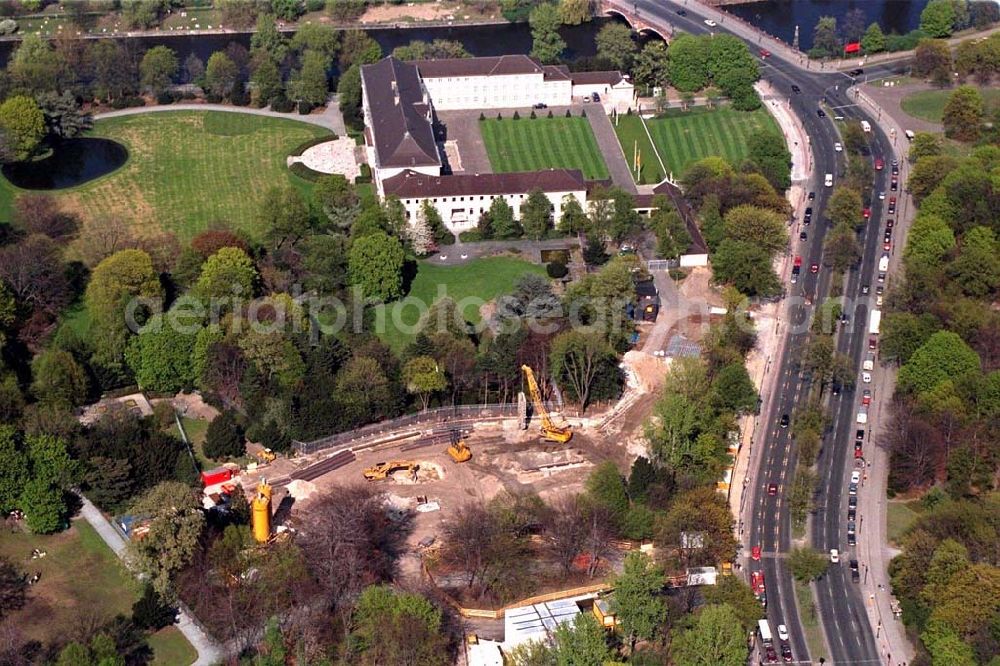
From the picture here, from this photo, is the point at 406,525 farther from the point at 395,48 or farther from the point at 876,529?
the point at 395,48

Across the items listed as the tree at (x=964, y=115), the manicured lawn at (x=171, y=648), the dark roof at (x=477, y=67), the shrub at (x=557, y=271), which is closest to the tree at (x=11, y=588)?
the manicured lawn at (x=171, y=648)

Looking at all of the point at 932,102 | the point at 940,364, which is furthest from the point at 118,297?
the point at 932,102

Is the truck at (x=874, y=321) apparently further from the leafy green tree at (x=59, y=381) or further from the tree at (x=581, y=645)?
the leafy green tree at (x=59, y=381)

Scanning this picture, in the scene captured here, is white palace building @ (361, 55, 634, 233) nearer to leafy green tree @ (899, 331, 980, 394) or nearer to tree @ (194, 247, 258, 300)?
tree @ (194, 247, 258, 300)

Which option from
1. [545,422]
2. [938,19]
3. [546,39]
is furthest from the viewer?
[938,19]

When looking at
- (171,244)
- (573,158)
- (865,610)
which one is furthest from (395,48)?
(865,610)

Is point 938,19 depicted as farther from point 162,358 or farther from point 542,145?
point 162,358

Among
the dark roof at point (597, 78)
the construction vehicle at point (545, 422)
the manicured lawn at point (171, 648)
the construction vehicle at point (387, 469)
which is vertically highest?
the dark roof at point (597, 78)
